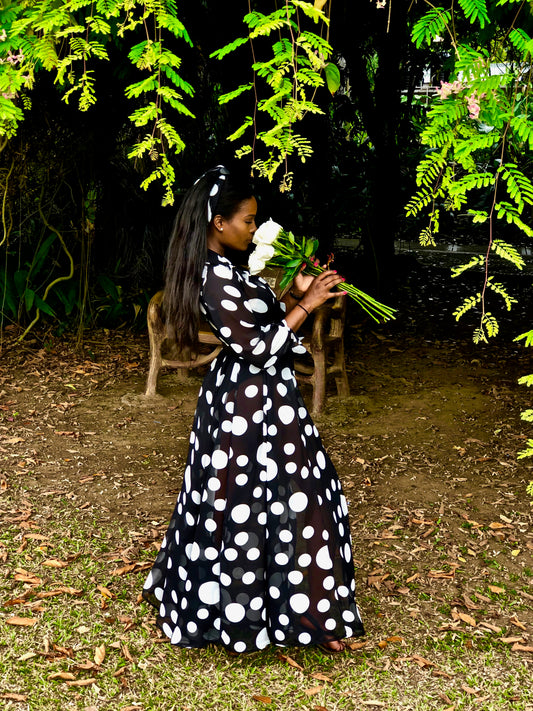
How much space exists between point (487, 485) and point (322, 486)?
1.82 meters

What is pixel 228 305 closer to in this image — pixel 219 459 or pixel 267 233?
pixel 267 233

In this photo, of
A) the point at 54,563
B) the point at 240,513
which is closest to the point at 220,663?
the point at 240,513

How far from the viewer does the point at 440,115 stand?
7.00 feet

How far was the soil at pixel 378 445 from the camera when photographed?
3.49 metres

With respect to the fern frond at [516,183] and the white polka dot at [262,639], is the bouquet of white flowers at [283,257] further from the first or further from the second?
the white polka dot at [262,639]

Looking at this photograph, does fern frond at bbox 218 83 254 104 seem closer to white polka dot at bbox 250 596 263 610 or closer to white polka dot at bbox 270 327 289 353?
white polka dot at bbox 270 327 289 353

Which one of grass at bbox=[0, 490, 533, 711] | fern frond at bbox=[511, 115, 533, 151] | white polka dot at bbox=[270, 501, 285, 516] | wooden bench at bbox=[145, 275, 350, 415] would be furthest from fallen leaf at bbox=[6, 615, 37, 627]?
fern frond at bbox=[511, 115, 533, 151]

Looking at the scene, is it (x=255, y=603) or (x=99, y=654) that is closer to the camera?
(x=255, y=603)

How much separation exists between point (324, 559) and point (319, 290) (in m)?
0.88

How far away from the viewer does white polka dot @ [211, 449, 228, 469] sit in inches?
100

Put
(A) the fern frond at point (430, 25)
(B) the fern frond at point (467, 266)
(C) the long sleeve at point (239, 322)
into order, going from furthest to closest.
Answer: (C) the long sleeve at point (239, 322)
(A) the fern frond at point (430, 25)
(B) the fern frond at point (467, 266)

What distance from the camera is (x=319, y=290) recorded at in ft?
8.15

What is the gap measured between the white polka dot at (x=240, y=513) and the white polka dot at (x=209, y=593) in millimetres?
257

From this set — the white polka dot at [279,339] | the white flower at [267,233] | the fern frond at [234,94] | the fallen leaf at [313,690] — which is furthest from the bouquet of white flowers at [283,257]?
the fallen leaf at [313,690]
